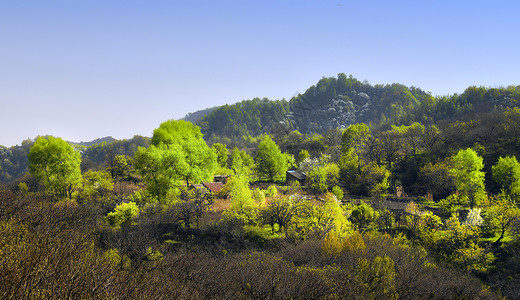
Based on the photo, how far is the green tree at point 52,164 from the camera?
3872 cm

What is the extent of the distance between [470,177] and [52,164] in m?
54.8

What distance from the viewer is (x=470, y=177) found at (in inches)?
1582

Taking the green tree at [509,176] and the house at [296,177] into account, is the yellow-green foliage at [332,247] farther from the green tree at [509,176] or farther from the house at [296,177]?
the house at [296,177]

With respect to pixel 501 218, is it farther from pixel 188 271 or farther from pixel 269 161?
pixel 269 161

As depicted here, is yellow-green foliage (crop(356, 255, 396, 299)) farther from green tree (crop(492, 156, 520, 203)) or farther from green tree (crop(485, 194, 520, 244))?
green tree (crop(492, 156, 520, 203))

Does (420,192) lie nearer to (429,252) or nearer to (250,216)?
(429,252)

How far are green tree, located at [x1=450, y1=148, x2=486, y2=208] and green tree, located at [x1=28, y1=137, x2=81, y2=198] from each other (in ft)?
170

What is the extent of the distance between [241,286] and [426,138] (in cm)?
5815

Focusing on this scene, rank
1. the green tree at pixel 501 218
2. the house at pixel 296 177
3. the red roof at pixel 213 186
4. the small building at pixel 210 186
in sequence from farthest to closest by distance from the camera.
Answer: the house at pixel 296 177, the red roof at pixel 213 186, the small building at pixel 210 186, the green tree at pixel 501 218

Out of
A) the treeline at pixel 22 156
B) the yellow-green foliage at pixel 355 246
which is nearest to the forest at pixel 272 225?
the yellow-green foliage at pixel 355 246

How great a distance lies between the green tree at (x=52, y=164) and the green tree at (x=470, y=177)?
170 feet

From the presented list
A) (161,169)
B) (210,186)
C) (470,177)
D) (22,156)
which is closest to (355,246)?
(161,169)

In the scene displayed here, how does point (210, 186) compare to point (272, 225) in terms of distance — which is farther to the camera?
point (210, 186)

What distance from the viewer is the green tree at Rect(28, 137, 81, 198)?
38722 mm
